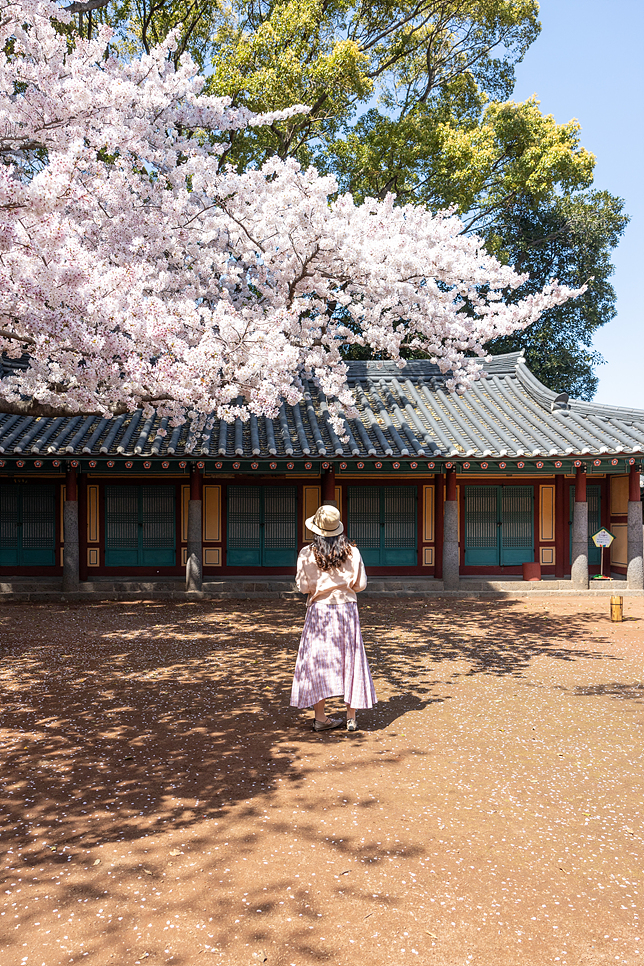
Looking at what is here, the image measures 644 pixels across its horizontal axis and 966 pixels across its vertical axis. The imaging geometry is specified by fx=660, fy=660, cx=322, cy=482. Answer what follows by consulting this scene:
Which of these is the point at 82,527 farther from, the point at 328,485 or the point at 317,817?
the point at 317,817

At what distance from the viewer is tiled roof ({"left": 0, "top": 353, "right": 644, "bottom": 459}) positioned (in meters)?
13.5

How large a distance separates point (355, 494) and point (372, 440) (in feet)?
5.38

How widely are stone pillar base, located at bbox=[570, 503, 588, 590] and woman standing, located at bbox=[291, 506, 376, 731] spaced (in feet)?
34.8

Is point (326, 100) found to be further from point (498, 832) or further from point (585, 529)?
point (498, 832)

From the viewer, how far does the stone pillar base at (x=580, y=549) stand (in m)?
14.7

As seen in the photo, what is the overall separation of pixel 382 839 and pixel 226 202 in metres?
8.75

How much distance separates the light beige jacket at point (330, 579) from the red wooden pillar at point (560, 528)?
1138cm

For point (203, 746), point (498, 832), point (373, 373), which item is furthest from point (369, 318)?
point (498, 832)

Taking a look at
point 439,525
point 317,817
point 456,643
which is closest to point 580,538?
point 439,525

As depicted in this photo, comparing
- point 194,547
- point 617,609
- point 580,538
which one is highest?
point 580,538

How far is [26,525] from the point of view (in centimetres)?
1502

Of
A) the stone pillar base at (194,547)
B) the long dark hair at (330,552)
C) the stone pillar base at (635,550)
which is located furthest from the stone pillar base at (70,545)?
the stone pillar base at (635,550)

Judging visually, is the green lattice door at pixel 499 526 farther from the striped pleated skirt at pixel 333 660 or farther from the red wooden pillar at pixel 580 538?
the striped pleated skirt at pixel 333 660

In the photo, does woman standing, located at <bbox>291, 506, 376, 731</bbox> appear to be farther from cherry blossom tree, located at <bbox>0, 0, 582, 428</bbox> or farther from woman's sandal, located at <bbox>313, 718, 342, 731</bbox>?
cherry blossom tree, located at <bbox>0, 0, 582, 428</bbox>
